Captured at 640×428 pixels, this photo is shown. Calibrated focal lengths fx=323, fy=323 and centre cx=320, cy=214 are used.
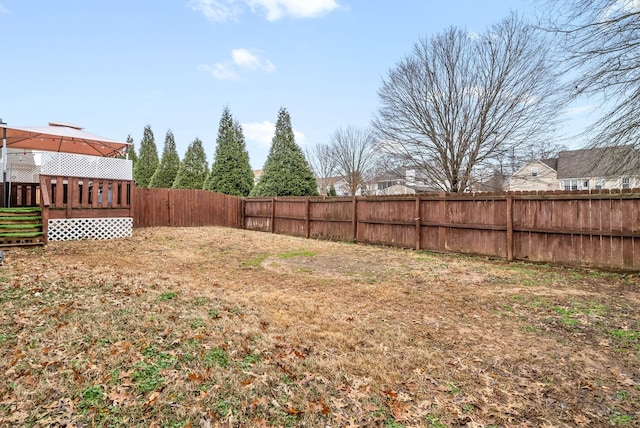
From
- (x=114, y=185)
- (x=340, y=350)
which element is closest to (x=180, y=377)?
→ (x=340, y=350)

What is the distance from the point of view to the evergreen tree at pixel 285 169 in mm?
17422

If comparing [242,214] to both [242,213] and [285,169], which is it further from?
[285,169]

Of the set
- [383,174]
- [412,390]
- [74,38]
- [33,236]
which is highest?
[74,38]

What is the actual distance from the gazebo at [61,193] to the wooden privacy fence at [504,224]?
6.77m

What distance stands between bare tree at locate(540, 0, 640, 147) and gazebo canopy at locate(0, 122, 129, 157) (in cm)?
1269

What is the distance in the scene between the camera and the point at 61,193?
8.88 meters

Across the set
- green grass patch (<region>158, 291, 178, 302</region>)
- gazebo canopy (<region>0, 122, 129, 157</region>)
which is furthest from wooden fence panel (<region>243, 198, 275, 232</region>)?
green grass patch (<region>158, 291, 178, 302</region>)

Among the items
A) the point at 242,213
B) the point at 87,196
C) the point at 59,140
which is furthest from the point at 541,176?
the point at 59,140

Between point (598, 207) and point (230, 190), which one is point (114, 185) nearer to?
point (230, 190)

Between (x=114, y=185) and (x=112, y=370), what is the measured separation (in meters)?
9.16

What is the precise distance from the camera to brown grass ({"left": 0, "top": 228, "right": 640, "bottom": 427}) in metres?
2.14

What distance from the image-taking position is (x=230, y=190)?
18.8 meters

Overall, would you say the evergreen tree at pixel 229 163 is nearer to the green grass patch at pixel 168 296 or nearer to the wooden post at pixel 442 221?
the wooden post at pixel 442 221

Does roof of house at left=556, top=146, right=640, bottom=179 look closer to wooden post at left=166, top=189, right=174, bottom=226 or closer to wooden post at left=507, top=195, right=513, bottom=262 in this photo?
wooden post at left=507, top=195, right=513, bottom=262
